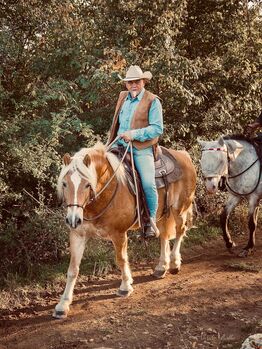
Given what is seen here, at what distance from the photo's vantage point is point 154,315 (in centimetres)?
502

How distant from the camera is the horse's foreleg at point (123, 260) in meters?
5.34

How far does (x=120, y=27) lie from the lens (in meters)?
7.34

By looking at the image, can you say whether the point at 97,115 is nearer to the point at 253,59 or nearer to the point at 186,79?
the point at 186,79

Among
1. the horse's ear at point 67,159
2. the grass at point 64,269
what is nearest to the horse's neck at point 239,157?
the grass at point 64,269

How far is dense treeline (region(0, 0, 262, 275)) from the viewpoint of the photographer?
6.31m

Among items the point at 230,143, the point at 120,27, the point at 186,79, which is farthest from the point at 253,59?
the point at 120,27

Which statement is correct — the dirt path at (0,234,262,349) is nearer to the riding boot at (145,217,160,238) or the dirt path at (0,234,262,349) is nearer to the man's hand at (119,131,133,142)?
the riding boot at (145,217,160,238)

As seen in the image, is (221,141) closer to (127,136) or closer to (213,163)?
(213,163)

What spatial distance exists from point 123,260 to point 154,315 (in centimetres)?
80

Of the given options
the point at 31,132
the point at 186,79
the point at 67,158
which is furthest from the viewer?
the point at 186,79

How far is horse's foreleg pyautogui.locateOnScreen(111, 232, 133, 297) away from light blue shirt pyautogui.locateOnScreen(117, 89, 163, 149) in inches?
47.0

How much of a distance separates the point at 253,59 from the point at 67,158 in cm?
573

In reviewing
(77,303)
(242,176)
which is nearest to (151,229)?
(77,303)

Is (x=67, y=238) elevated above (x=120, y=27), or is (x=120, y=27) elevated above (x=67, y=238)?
(x=120, y=27)
